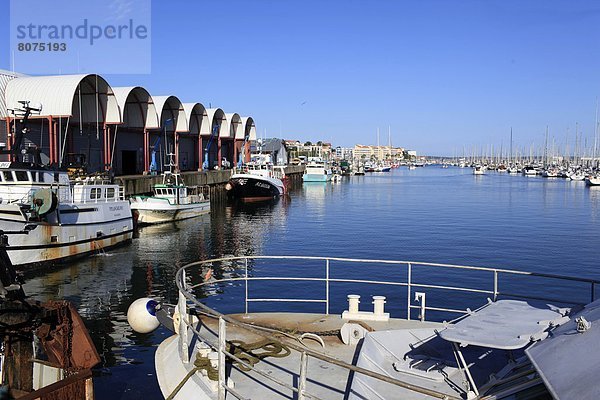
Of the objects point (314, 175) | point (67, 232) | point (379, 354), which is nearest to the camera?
point (379, 354)

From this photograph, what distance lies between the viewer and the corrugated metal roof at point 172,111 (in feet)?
196

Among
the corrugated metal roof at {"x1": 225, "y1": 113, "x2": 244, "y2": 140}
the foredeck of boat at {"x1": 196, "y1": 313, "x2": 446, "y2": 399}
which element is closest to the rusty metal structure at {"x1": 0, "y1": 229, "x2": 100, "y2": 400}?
the foredeck of boat at {"x1": 196, "y1": 313, "x2": 446, "y2": 399}

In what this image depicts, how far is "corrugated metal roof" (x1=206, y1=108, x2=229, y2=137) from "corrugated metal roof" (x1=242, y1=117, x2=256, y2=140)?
338 inches

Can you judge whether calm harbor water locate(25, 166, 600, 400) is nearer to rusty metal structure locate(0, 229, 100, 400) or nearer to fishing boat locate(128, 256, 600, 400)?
rusty metal structure locate(0, 229, 100, 400)

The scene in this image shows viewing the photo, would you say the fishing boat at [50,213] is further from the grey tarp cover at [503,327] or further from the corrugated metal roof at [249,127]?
the corrugated metal roof at [249,127]

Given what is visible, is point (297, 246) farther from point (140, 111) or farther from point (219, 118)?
point (219, 118)

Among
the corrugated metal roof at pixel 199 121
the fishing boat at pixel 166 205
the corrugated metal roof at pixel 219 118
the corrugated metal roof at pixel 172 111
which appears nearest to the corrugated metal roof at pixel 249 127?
the corrugated metal roof at pixel 219 118

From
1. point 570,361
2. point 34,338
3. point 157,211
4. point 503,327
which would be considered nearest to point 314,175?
point 157,211

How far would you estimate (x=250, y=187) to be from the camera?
67.6 metres

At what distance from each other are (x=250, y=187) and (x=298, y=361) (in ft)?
200

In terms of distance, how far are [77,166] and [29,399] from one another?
110 feet

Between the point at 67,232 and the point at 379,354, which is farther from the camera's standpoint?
the point at 67,232

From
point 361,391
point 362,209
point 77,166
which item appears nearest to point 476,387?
point 361,391

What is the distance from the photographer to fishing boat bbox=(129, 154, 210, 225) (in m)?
43.6
